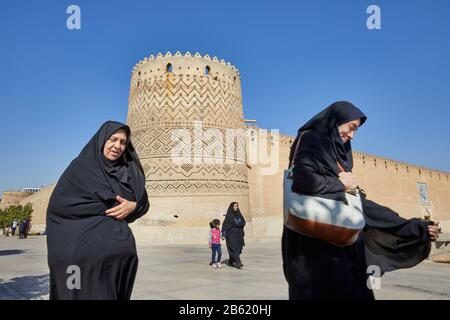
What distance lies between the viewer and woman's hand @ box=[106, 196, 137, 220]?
202cm

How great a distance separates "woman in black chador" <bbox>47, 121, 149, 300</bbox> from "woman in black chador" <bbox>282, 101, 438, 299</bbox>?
35.8 inches

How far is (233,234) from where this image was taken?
6.98m

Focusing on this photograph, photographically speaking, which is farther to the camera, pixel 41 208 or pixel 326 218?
pixel 41 208

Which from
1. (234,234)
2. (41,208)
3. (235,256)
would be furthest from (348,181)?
(41,208)

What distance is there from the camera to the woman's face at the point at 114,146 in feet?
7.00

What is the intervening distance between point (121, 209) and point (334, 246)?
1.14 meters

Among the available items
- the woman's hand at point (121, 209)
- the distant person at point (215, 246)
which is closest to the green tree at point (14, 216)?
the distant person at point (215, 246)

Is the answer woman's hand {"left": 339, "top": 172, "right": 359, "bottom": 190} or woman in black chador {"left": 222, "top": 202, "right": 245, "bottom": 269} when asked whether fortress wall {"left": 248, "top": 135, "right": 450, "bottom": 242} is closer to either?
woman in black chador {"left": 222, "top": 202, "right": 245, "bottom": 269}

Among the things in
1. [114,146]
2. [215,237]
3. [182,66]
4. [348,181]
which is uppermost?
[182,66]

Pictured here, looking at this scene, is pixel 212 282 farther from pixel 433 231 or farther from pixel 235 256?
pixel 433 231

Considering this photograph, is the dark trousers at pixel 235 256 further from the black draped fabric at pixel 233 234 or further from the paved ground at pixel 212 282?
the paved ground at pixel 212 282

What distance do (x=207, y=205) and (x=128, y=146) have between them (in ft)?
35.6

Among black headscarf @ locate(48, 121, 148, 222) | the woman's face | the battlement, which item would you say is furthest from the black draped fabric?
the battlement

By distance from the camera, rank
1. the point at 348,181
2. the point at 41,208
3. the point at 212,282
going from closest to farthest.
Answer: the point at 348,181 → the point at 212,282 → the point at 41,208
